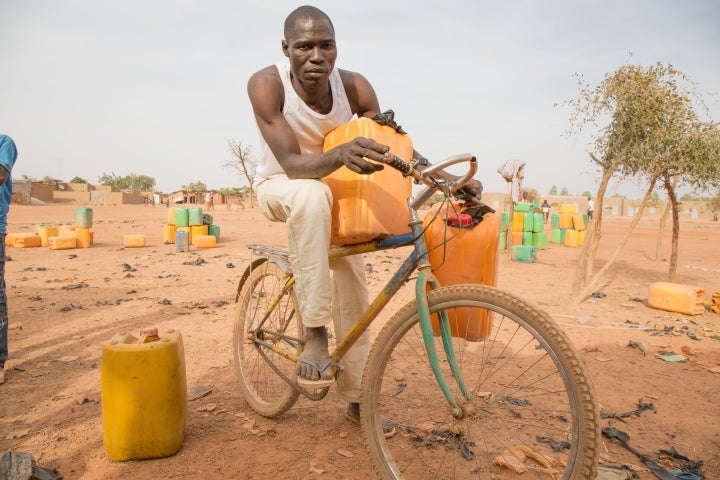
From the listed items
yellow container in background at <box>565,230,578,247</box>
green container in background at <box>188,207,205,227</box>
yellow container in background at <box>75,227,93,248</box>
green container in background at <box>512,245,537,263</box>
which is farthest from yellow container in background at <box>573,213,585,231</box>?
yellow container in background at <box>75,227,93,248</box>

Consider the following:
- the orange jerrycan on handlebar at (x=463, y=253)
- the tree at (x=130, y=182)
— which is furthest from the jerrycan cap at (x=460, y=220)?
the tree at (x=130, y=182)

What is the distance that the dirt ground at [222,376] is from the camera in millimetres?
2586

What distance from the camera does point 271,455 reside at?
263 centimetres

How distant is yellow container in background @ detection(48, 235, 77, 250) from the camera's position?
39.6ft

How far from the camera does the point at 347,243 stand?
2.46m

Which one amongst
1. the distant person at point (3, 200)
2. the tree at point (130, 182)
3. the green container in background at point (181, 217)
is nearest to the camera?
the distant person at point (3, 200)

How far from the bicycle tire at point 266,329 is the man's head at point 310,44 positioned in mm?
1268

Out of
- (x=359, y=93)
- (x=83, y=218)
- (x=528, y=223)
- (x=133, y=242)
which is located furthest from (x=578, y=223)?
(x=359, y=93)

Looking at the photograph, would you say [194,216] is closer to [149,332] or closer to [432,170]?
[149,332]

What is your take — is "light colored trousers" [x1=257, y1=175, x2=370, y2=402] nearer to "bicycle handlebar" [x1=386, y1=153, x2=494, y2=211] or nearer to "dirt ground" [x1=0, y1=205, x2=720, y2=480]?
"bicycle handlebar" [x1=386, y1=153, x2=494, y2=211]

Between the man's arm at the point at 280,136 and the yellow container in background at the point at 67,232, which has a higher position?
the man's arm at the point at 280,136

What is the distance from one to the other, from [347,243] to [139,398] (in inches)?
53.6

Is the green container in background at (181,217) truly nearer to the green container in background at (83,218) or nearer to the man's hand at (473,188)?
the green container in background at (83,218)

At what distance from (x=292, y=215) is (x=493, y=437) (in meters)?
1.80
